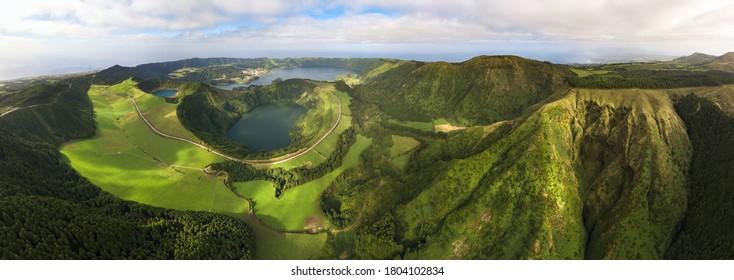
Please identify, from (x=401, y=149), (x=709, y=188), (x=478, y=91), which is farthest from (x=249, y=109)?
(x=709, y=188)

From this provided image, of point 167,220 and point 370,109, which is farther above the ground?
point 370,109

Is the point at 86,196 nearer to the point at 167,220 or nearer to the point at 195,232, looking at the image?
the point at 167,220

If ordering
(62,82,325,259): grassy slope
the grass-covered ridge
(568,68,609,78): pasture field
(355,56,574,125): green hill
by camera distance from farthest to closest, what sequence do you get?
(355,56,574,125): green hill → (568,68,609,78): pasture field → the grass-covered ridge → (62,82,325,259): grassy slope

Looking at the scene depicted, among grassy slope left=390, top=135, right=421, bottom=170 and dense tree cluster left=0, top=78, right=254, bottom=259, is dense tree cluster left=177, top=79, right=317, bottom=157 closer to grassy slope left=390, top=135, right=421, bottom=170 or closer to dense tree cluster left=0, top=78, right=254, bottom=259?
dense tree cluster left=0, top=78, right=254, bottom=259

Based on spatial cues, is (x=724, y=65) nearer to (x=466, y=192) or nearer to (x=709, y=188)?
(x=709, y=188)

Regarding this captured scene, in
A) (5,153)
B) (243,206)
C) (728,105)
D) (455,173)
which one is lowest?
(243,206)

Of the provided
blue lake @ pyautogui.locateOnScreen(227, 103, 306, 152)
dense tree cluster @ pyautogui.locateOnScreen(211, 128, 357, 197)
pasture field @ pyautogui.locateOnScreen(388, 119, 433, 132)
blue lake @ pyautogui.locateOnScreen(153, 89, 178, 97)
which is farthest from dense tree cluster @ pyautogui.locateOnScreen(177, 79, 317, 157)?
pasture field @ pyautogui.locateOnScreen(388, 119, 433, 132)

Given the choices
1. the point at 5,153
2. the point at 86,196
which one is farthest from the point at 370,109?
the point at 5,153
